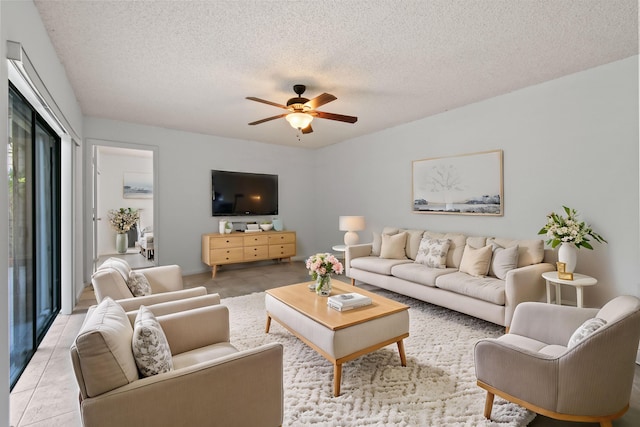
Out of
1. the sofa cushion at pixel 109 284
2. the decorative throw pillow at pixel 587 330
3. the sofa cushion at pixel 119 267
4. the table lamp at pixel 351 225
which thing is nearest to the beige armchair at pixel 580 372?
the decorative throw pillow at pixel 587 330

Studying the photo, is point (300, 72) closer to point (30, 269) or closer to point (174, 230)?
point (30, 269)

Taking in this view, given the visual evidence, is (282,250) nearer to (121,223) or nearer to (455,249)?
(455,249)

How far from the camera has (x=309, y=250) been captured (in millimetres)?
6914

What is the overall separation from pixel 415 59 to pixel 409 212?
8.46 feet

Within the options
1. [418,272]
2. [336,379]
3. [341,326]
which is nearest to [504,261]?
[418,272]

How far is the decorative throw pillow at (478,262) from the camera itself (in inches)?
132

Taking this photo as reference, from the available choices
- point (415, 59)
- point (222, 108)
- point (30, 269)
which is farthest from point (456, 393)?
point (222, 108)

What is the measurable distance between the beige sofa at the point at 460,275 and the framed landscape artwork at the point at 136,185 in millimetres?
5931

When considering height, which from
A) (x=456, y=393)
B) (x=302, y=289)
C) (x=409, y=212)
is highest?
(x=409, y=212)

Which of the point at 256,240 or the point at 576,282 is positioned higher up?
the point at 256,240

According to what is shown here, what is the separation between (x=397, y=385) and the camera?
6.84 feet

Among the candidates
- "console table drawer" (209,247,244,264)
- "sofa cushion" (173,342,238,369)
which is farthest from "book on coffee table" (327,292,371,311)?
"console table drawer" (209,247,244,264)

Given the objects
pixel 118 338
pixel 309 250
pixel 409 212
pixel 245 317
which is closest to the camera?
pixel 118 338

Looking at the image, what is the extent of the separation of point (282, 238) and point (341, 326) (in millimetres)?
4128
